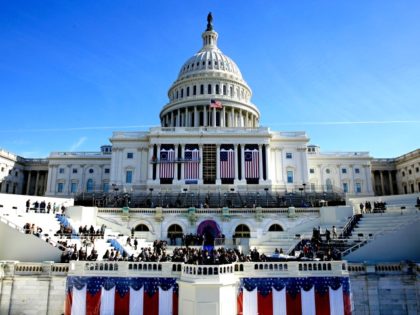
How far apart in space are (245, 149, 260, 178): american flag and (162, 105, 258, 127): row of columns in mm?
17993

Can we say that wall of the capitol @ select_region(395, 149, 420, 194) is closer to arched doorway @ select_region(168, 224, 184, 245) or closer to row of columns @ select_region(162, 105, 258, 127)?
row of columns @ select_region(162, 105, 258, 127)

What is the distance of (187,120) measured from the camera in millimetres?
88062

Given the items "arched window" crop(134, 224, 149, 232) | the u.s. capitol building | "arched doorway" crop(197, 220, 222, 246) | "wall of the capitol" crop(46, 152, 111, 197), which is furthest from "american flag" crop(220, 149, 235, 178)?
"wall of the capitol" crop(46, 152, 111, 197)

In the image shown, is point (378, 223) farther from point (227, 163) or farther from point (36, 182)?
point (36, 182)

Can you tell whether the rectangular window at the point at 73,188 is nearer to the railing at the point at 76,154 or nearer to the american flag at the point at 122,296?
the railing at the point at 76,154

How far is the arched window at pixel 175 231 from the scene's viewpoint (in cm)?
4788

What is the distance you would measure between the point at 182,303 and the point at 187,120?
233 ft

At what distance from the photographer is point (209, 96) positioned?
88250 mm

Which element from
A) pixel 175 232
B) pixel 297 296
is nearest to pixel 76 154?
pixel 175 232

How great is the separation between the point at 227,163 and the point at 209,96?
25.5 metres

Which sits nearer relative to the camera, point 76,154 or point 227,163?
point 227,163

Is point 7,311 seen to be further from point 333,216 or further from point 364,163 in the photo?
point 364,163

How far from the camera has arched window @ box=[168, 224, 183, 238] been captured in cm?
4788

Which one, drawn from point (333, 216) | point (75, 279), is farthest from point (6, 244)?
point (333, 216)
